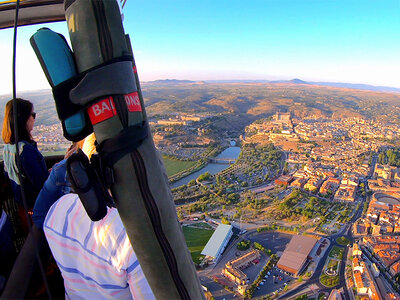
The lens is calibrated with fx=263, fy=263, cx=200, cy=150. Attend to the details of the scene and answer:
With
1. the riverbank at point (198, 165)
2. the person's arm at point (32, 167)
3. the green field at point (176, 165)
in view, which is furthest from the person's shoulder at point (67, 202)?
the green field at point (176, 165)

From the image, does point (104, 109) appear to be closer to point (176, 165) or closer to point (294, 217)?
point (294, 217)

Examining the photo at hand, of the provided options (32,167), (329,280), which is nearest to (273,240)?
(329,280)

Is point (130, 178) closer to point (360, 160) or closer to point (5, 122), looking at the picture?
point (5, 122)

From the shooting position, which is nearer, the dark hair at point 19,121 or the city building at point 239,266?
the dark hair at point 19,121

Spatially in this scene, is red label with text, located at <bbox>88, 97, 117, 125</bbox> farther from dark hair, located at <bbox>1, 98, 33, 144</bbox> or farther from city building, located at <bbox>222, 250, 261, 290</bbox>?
city building, located at <bbox>222, 250, 261, 290</bbox>

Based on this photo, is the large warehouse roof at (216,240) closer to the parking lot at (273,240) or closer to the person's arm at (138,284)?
the parking lot at (273,240)

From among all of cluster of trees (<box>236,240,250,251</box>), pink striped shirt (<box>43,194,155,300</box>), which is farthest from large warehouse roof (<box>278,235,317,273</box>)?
pink striped shirt (<box>43,194,155,300</box>)
